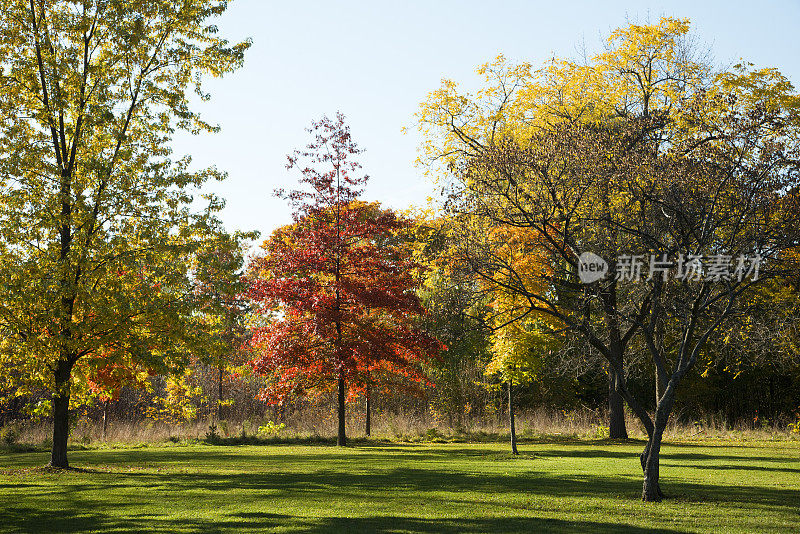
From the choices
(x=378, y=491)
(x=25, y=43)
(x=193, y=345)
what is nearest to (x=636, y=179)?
(x=378, y=491)

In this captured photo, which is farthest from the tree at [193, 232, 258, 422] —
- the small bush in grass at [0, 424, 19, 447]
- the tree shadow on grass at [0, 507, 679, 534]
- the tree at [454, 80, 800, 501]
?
the small bush in grass at [0, 424, 19, 447]

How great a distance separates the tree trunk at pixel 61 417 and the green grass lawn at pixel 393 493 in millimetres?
421

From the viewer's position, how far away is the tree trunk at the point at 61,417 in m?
14.7

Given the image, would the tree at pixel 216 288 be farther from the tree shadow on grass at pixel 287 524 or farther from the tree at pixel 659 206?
the tree shadow on grass at pixel 287 524

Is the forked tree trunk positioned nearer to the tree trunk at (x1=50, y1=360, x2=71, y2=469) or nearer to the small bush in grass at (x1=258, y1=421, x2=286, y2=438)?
the tree trunk at (x1=50, y1=360, x2=71, y2=469)

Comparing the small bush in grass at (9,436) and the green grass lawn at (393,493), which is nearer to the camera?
the green grass lawn at (393,493)

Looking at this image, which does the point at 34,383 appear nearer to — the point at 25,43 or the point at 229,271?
the point at 229,271

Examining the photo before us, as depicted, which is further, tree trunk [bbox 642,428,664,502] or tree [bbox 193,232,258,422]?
tree [bbox 193,232,258,422]

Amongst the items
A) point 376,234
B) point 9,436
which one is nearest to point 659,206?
point 376,234

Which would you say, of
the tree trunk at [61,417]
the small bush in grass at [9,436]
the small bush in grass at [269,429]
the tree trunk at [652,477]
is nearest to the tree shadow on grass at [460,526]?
the tree trunk at [652,477]

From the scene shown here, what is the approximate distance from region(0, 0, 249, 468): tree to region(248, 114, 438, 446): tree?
708cm

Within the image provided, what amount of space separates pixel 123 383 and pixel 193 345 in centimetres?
796

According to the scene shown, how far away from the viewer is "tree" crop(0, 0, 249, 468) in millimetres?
14062

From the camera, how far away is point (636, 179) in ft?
38.7
